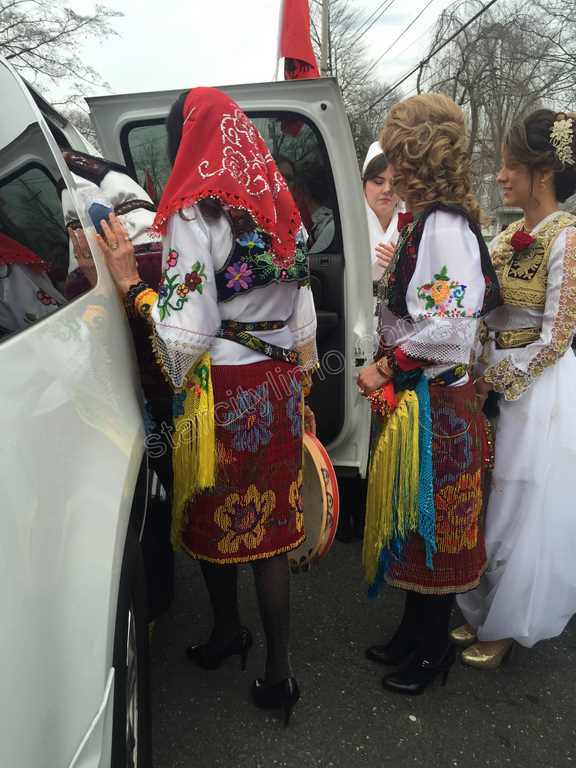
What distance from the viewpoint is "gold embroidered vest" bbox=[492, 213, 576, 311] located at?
1.95m

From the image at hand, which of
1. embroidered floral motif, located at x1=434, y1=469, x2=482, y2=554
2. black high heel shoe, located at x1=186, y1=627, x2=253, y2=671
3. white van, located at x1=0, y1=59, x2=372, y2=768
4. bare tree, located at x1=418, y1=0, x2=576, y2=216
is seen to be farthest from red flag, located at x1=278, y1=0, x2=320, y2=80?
bare tree, located at x1=418, y1=0, x2=576, y2=216

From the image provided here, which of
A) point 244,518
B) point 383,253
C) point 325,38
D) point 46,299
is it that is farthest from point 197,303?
point 325,38

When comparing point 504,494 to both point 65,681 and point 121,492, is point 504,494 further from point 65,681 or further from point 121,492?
point 65,681

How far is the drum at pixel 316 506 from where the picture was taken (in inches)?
72.5

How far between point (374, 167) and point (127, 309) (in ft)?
8.17

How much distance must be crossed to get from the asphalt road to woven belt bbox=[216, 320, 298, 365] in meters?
1.14

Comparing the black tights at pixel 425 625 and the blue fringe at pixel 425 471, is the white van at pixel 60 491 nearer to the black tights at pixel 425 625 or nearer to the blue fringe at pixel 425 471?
the blue fringe at pixel 425 471

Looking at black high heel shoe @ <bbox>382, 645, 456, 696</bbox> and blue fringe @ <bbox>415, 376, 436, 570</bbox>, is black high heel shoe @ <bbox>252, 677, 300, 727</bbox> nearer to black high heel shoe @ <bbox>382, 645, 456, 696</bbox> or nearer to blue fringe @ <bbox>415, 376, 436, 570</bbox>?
black high heel shoe @ <bbox>382, 645, 456, 696</bbox>

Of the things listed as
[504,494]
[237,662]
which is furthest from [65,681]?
[504,494]

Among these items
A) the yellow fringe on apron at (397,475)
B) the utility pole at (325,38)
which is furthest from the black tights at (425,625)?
the utility pole at (325,38)

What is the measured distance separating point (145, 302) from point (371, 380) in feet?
2.54

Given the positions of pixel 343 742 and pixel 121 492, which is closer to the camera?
pixel 121 492

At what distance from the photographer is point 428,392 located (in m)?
1.86

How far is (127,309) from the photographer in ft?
5.59
